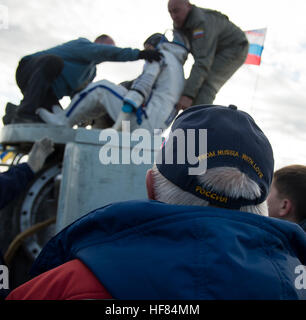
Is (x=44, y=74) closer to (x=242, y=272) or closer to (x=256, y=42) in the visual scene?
(x=242, y=272)

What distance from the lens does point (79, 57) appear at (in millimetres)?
2693

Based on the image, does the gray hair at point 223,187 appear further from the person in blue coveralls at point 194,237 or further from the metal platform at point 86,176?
the metal platform at point 86,176

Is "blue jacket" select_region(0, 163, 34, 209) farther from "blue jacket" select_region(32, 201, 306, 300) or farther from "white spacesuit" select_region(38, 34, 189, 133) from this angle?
"blue jacket" select_region(32, 201, 306, 300)

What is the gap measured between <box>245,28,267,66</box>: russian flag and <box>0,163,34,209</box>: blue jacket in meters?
2.88

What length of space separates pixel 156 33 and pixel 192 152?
8.34 ft

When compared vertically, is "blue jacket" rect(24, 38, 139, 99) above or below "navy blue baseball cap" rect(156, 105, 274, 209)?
above

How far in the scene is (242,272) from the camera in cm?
54

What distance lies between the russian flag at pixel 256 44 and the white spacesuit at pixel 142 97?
147 centimetres

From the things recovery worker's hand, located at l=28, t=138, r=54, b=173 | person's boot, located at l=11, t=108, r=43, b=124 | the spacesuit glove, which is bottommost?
recovery worker's hand, located at l=28, t=138, r=54, b=173

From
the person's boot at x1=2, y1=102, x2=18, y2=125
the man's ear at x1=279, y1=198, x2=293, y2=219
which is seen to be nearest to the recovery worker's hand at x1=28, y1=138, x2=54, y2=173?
the person's boot at x1=2, y1=102, x2=18, y2=125

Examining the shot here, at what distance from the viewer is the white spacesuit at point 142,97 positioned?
253 cm

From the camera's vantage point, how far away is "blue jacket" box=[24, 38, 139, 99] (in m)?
2.62

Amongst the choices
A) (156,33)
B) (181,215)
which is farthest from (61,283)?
(156,33)

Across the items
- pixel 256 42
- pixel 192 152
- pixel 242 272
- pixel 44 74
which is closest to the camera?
pixel 242 272
